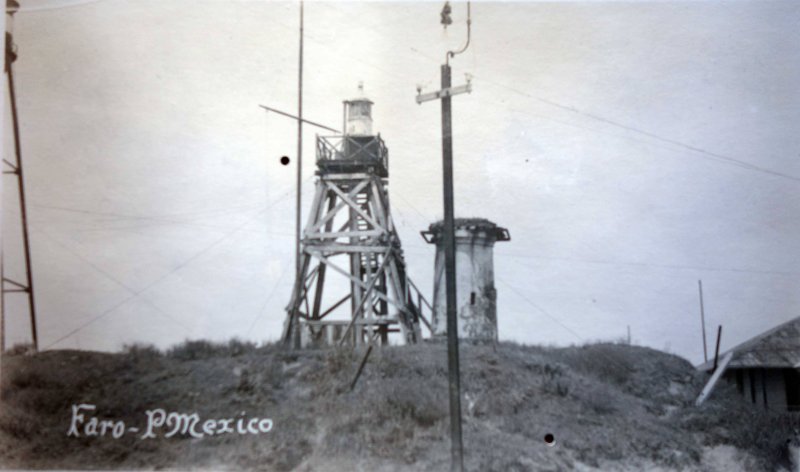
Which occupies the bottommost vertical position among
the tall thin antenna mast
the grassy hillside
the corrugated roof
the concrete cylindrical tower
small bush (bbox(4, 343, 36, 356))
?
the grassy hillside

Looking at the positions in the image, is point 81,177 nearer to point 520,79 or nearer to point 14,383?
point 14,383

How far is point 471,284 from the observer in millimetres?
13648

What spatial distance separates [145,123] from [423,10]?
5074 millimetres

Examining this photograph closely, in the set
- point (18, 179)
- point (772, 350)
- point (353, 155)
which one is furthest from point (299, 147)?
point (772, 350)

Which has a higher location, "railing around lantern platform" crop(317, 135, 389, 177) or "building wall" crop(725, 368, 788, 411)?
"railing around lantern platform" crop(317, 135, 389, 177)

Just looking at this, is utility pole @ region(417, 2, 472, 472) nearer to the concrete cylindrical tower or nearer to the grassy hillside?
the grassy hillside

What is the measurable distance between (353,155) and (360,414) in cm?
583

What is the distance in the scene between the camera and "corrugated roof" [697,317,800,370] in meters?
11.4

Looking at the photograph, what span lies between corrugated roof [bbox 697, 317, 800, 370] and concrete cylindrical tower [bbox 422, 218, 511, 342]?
445 centimetres

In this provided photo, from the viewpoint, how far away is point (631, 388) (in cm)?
1207

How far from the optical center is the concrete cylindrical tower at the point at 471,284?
523 inches

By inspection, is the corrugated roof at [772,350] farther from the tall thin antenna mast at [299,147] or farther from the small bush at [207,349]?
the small bush at [207,349]

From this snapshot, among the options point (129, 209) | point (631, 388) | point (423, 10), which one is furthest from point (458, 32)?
point (631, 388)

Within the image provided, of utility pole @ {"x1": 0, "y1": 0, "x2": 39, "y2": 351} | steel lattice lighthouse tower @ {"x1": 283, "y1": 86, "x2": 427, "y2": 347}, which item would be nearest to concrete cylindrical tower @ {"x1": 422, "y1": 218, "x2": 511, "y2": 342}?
steel lattice lighthouse tower @ {"x1": 283, "y1": 86, "x2": 427, "y2": 347}
